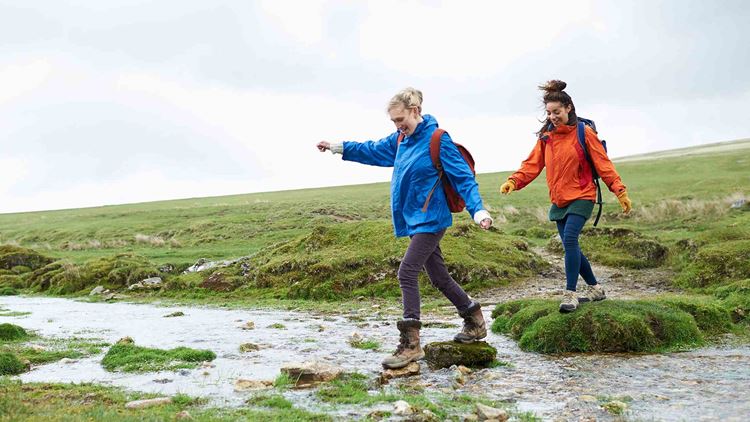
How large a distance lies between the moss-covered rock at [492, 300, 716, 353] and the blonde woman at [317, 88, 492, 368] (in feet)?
3.56

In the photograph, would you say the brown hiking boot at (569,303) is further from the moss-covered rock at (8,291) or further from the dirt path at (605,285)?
the moss-covered rock at (8,291)

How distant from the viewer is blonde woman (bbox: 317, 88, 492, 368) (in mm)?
8383

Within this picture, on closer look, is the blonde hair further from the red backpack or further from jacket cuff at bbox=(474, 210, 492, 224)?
jacket cuff at bbox=(474, 210, 492, 224)

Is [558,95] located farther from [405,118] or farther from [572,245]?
[405,118]

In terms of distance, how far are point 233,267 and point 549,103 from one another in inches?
606

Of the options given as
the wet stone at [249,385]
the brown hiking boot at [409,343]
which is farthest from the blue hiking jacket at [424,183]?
the wet stone at [249,385]

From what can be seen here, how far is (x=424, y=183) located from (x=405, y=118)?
0.90 meters

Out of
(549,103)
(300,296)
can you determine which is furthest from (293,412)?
(300,296)

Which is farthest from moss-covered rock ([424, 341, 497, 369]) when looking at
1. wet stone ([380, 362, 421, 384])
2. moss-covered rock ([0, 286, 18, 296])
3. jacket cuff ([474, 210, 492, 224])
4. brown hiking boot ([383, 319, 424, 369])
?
moss-covered rock ([0, 286, 18, 296])

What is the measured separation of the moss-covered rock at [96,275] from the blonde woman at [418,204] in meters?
17.2

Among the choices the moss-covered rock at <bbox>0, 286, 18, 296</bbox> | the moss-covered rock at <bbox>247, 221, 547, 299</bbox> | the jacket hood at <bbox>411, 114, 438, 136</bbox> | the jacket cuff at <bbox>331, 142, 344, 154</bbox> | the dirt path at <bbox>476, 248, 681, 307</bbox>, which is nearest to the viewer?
the jacket hood at <bbox>411, 114, 438, 136</bbox>

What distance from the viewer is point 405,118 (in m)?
8.48

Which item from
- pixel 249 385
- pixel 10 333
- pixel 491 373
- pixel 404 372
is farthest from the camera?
pixel 10 333

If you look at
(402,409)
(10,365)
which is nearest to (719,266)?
(402,409)
